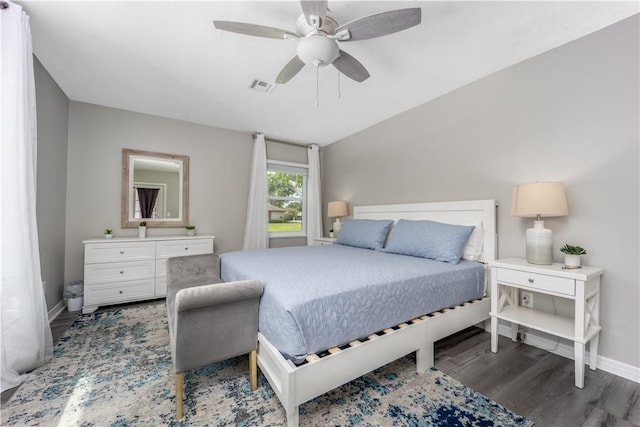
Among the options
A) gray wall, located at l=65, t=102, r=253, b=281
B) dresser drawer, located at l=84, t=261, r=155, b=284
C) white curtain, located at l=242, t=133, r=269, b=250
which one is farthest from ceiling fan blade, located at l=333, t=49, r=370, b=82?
dresser drawer, located at l=84, t=261, r=155, b=284

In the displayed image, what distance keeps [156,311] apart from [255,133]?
9.68ft

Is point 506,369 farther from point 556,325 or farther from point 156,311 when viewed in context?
point 156,311

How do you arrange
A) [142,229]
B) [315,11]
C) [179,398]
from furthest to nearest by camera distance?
[142,229], [315,11], [179,398]

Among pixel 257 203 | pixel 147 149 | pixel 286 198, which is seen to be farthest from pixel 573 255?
pixel 147 149

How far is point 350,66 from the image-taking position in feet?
6.50

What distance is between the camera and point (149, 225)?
3.53 meters

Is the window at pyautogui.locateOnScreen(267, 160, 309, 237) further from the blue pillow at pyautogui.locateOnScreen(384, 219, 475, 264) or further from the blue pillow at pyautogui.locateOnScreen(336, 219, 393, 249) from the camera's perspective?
the blue pillow at pyautogui.locateOnScreen(384, 219, 475, 264)

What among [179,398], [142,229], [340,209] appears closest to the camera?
[179,398]

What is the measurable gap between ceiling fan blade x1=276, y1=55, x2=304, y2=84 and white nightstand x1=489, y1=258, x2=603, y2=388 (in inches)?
88.2

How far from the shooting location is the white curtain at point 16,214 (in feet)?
5.32

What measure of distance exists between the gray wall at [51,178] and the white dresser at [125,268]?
29 centimetres

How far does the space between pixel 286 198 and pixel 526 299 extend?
3735mm

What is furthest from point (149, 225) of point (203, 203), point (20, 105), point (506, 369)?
point (506, 369)

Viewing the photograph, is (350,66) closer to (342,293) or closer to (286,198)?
(342,293)
